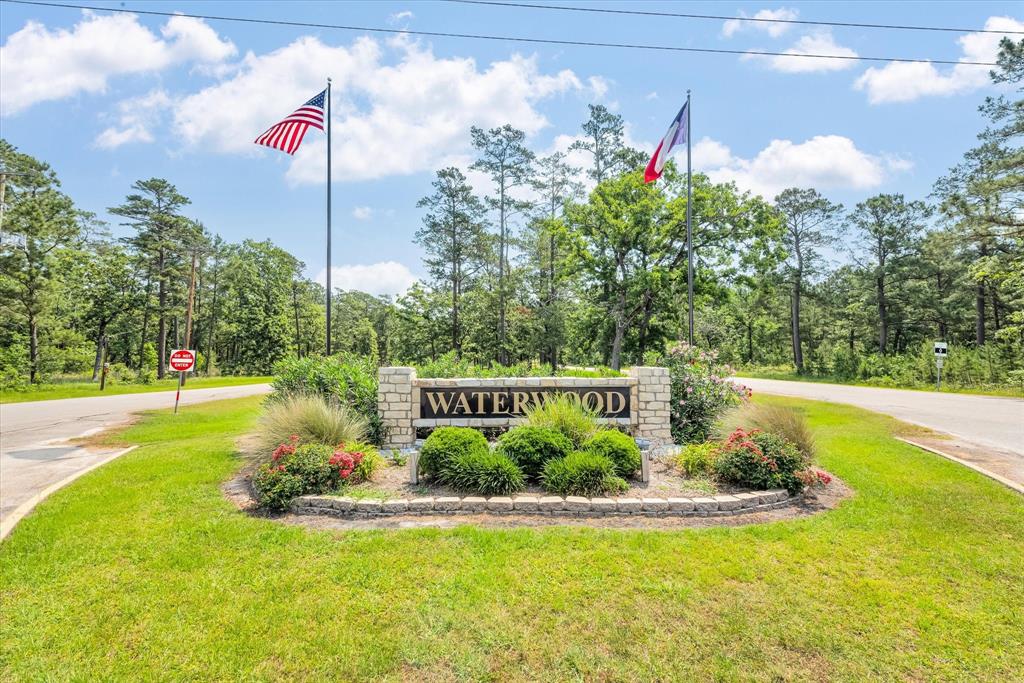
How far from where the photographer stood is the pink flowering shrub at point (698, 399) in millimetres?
8133

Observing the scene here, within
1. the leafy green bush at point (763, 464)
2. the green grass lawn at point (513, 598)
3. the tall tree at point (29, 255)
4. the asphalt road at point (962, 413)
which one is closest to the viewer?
the green grass lawn at point (513, 598)

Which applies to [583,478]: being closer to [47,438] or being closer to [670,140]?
[670,140]

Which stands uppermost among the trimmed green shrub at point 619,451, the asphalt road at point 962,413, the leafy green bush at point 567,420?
the leafy green bush at point 567,420

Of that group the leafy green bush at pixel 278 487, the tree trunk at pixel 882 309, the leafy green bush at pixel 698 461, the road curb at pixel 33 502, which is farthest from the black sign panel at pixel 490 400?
the tree trunk at pixel 882 309

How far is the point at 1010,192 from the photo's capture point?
14.3 m

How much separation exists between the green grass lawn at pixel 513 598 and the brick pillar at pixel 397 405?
9.37 feet

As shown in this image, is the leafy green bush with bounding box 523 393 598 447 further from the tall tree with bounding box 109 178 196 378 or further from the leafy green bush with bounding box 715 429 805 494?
the tall tree with bounding box 109 178 196 378

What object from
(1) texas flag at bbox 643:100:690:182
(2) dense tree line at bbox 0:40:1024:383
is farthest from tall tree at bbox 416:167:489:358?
(1) texas flag at bbox 643:100:690:182

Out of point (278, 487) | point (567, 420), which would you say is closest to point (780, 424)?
point (567, 420)

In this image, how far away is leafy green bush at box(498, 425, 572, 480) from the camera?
580cm

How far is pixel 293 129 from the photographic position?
9.44m

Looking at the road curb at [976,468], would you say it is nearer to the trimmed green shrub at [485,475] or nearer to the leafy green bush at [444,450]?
the trimmed green shrub at [485,475]

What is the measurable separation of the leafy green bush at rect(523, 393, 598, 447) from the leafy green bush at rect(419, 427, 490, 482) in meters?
0.90

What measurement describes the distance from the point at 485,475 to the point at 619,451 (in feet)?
5.84
